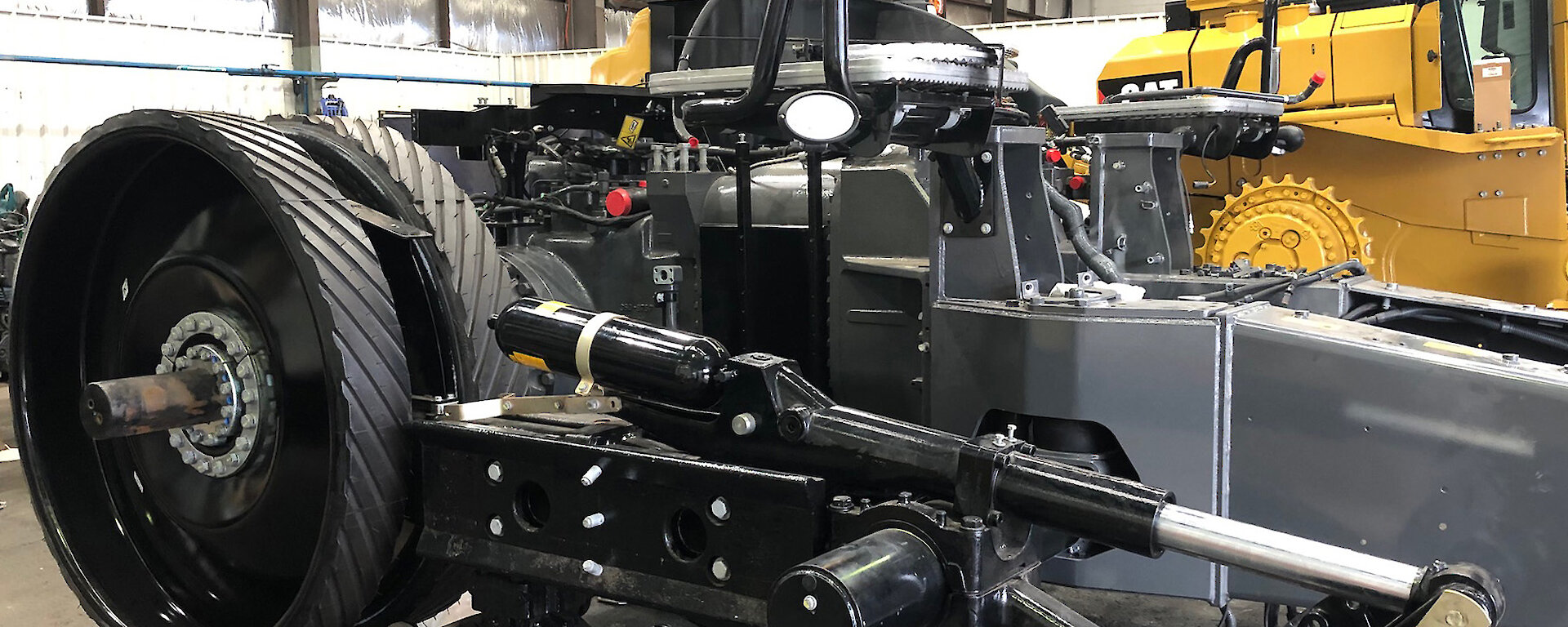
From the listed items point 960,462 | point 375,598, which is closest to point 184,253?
point 375,598

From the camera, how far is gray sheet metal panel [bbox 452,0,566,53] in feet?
47.9

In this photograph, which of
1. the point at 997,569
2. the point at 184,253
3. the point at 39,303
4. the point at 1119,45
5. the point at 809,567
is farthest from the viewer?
the point at 1119,45

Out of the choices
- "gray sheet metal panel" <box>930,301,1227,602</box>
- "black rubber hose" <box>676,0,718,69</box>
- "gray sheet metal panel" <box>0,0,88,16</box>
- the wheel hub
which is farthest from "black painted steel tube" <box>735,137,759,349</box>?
"gray sheet metal panel" <box>0,0,88,16</box>

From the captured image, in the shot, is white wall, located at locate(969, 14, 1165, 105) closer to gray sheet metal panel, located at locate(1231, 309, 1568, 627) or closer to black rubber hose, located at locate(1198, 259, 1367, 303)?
black rubber hose, located at locate(1198, 259, 1367, 303)

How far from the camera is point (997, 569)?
158cm

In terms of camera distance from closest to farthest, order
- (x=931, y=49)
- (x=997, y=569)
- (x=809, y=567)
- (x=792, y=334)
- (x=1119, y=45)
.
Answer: (x=809, y=567), (x=997, y=569), (x=931, y=49), (x=792, y=334), (x=1119, y=45)

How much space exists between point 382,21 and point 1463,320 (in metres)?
12.8

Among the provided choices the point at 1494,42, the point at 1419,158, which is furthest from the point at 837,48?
the point at 1494,42

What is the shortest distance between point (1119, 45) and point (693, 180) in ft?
31.9

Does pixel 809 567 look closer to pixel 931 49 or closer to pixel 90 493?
pixel 931 49


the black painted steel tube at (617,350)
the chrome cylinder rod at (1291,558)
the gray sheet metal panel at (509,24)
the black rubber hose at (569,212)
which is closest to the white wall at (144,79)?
the gray sheet metal panel at (509,24)

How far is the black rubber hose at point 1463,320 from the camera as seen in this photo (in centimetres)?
327

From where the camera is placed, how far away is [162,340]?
8.36 feet

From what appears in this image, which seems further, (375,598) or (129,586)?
(129,586)
